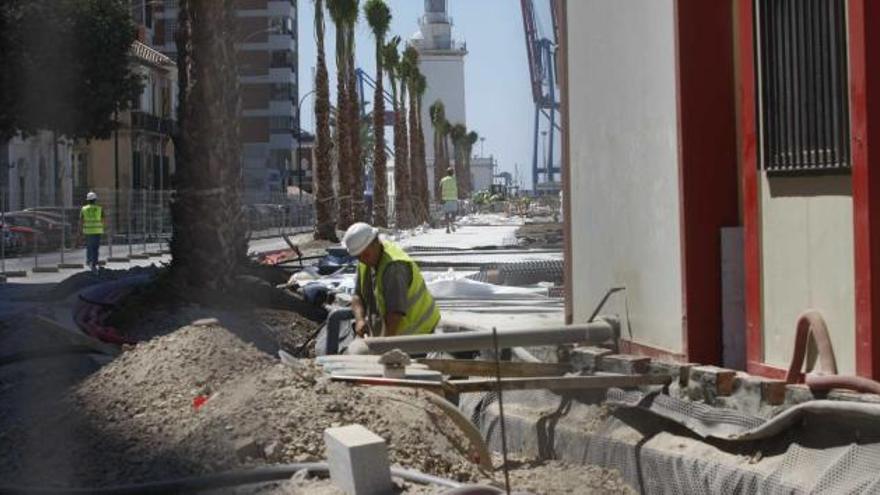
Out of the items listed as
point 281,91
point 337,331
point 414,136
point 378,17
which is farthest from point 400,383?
point 281,91

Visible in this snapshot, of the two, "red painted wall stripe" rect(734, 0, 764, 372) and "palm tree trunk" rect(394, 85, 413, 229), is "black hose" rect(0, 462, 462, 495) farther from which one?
"palm tree trunk" rect(394, 85, 413, 229)

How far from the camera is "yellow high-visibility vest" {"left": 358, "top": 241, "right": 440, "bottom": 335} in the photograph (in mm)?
8398

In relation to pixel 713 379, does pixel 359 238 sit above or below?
above

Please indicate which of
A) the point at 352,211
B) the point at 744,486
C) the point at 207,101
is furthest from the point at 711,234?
the point at 352,211

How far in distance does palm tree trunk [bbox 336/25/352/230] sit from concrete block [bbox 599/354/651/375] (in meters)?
29.2

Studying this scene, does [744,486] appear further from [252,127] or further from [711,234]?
[252,127]

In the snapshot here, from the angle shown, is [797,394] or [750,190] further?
[750,190]

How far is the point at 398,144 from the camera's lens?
5231 cm

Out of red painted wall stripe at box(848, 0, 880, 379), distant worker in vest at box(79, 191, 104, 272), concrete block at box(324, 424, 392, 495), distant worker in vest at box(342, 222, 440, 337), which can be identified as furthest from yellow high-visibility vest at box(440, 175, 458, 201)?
concrete block at box(324, 424, 392, 495)

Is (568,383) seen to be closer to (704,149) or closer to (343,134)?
(704,149)

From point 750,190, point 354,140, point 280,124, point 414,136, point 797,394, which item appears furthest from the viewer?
point 280,124

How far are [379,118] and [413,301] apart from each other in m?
39.2

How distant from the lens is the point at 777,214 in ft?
21.4

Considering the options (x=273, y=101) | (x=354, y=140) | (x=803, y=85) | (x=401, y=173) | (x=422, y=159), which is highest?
(x=273, y=101)
